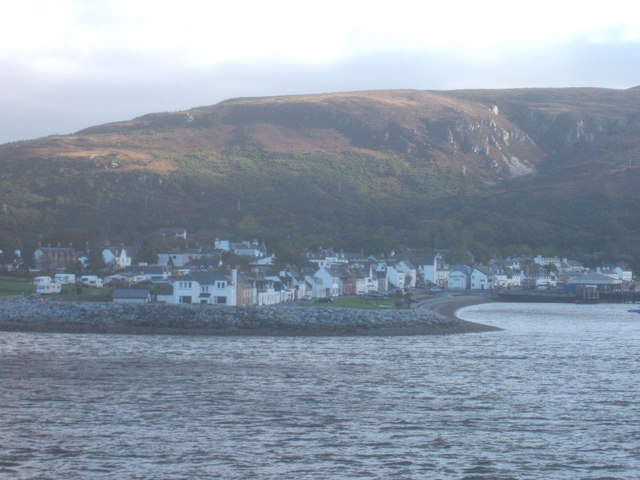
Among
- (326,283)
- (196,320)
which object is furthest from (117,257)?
(196,320)

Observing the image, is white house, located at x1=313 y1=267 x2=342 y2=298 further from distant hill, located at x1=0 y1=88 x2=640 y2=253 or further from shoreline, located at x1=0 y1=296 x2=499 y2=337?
distant hill, located at x1=0 y1=88 x2=640 y2=253

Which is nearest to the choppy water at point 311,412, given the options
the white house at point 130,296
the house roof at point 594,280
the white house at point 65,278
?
the white house at point 130,296

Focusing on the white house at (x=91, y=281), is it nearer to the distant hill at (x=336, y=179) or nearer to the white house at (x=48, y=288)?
the white house at (x=48, y=288)

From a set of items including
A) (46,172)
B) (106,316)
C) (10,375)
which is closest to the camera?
(10,375)

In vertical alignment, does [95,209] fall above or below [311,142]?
below

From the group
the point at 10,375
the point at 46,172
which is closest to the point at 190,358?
the point at 10,375

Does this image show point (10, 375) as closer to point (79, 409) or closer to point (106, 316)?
point (79, 409)
